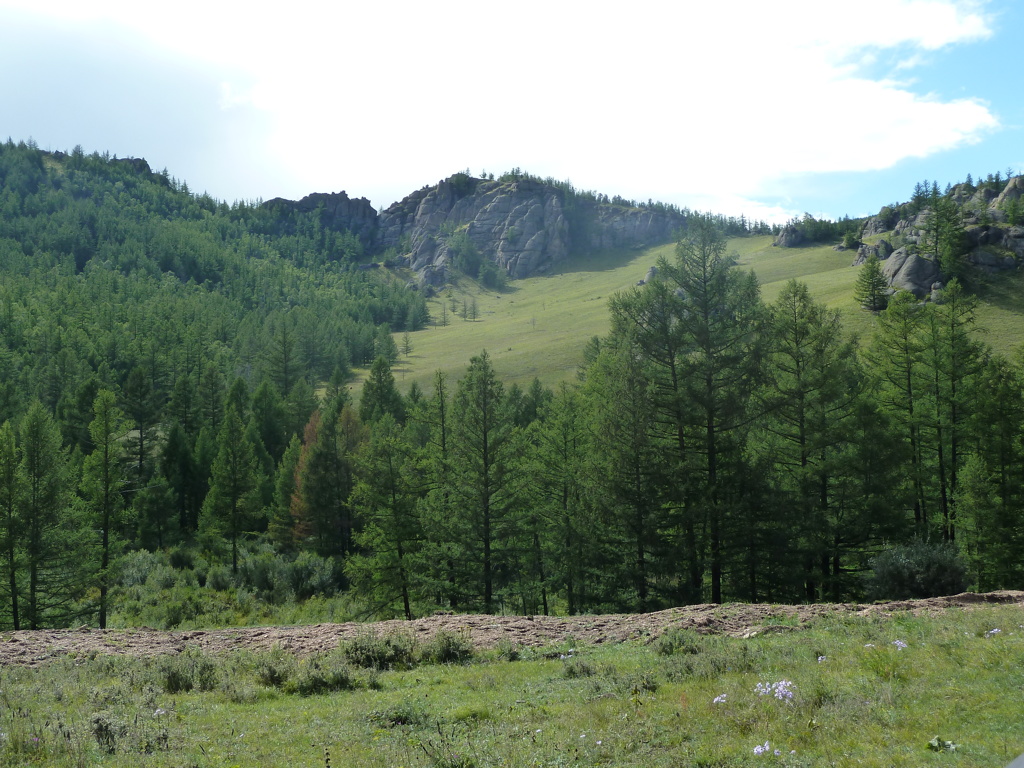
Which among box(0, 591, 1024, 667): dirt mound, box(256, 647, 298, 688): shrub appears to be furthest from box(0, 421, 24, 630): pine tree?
box(256, 647, 298, 688): shrub

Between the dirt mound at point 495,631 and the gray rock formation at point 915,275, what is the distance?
255 feet

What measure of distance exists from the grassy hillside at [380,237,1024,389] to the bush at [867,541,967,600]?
79.8 ft

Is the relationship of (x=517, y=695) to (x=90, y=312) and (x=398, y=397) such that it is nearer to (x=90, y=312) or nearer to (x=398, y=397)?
(x=398, y=397)

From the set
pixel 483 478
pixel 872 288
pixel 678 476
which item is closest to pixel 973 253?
pixel 872 288

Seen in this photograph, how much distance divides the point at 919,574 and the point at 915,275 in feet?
252

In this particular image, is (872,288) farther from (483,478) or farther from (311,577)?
(311,577)

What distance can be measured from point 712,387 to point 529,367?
70171mm

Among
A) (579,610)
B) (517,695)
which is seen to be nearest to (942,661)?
(517,695)

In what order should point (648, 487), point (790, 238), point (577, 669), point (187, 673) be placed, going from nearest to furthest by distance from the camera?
point (577, 669) < point (187, 673) < point (648, 487) < point (790, 238)

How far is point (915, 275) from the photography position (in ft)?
263

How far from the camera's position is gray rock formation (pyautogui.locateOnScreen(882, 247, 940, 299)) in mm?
78812

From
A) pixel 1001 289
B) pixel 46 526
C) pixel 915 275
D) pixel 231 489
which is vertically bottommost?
pixel 231 489

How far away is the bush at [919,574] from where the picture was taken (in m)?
16.9

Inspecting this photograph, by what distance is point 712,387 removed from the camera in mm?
21562
